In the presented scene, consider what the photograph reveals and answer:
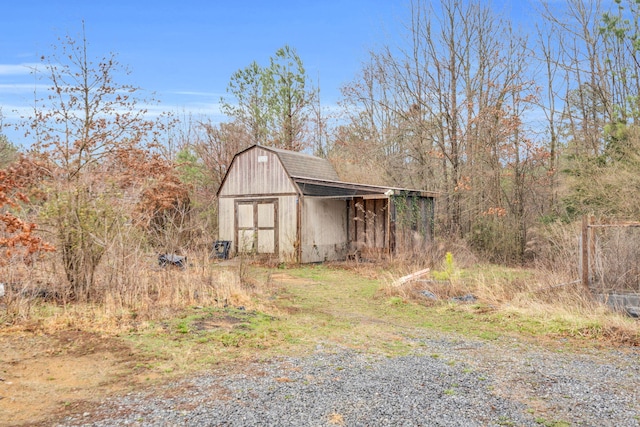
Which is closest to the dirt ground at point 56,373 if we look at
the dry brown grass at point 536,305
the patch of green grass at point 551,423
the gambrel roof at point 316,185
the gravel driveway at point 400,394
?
the gravel driveway at point 400,394

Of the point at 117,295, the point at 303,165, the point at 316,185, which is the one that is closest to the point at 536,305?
Answer: the point at 117,295

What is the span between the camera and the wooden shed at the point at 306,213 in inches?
667

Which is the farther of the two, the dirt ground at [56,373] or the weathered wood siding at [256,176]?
the weathered wood siding at [256,176]

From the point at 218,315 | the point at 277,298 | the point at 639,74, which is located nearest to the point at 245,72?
the point at 639,74

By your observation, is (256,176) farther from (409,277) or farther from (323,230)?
(409,277)

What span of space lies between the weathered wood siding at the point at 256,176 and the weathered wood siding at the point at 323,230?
0.98 meters

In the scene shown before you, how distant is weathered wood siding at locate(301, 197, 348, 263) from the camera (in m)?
17.1

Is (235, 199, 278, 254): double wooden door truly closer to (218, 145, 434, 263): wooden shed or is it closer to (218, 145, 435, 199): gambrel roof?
(218, 145, 434, 263): wooden shed

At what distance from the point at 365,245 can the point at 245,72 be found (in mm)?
13559

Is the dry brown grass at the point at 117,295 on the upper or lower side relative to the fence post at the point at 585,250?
lower

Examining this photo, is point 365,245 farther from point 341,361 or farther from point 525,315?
point 341,361

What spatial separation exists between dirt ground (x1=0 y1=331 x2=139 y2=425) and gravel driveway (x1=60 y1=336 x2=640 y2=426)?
1.34 ft

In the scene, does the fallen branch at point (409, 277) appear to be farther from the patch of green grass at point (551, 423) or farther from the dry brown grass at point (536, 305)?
the patch of green grass at point (551, 423)

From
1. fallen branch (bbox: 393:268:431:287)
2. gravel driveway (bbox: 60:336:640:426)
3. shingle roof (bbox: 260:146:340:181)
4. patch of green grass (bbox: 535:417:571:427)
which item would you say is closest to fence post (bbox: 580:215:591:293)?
gravel driveway (bbox: 60:336:640:426)
